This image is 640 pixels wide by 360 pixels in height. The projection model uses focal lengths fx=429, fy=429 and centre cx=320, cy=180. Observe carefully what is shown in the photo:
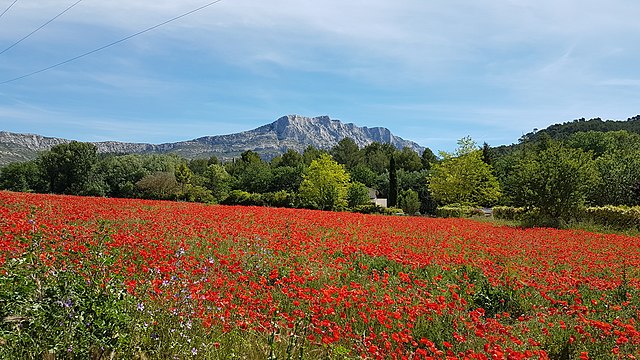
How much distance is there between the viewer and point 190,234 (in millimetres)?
10109

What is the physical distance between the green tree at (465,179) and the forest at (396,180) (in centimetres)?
10

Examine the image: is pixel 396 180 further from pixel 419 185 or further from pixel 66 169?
pixel 66 169

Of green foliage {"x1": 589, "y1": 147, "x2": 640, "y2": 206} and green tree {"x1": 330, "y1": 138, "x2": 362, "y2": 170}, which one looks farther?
green tree {"x1": 330, "y1": 138, "x2": 362, "y2": 170}

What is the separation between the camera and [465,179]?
1754 inches

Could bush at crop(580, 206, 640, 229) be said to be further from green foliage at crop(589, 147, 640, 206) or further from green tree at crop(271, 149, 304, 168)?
green tree at crop(271, 149, 304, 168)

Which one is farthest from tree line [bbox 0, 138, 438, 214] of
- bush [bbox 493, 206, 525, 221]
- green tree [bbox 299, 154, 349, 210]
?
bush [bbox 493, 206, 525, 221]

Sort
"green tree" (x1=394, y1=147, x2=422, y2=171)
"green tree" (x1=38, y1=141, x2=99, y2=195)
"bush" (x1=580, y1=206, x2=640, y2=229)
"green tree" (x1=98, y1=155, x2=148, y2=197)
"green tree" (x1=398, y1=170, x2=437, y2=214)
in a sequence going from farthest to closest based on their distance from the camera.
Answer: "green tree" (x1=394, y1=147, x2=422, y2=171), "green tree" (x1=98, y1=155, x2=148, y2=197), "green tree" (x1=398, y1=170, x2=437, y2=214), "green tree" (x1=38, y1=141, x2=99, y2=195), "bush" (x1=580, y1=206, x2=640, y2=229)

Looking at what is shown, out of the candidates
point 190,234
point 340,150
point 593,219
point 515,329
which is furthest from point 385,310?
point 340,150

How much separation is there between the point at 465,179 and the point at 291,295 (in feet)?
135

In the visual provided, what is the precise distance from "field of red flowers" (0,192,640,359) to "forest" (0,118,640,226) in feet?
41.9

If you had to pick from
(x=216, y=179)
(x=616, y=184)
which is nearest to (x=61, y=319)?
Answer: (x=616, y=184)

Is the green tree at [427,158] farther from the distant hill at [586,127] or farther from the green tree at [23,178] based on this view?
the green tree at [23,178]

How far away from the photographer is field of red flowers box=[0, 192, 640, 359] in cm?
382

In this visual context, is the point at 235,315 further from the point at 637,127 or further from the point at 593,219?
the point at 637,127
